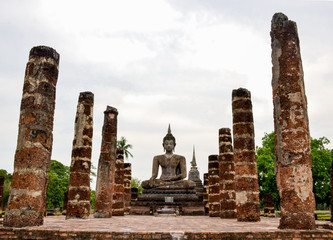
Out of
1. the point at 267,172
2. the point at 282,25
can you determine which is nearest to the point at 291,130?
the point at 282,25

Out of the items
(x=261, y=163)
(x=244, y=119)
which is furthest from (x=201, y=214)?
(x=261, y=163)

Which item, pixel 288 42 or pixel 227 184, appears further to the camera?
pixel 227 184

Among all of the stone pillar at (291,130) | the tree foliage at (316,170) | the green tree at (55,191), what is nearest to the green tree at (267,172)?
the tree foliage at (316,170)

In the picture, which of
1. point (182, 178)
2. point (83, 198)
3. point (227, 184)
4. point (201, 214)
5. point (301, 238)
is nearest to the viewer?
point (301, 238)

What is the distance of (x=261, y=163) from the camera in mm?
30266

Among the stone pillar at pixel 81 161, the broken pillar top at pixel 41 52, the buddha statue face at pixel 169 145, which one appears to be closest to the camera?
the broken pillar top at pixel 41 52

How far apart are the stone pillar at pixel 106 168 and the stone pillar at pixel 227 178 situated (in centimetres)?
471

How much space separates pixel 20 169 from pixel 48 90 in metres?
2.18

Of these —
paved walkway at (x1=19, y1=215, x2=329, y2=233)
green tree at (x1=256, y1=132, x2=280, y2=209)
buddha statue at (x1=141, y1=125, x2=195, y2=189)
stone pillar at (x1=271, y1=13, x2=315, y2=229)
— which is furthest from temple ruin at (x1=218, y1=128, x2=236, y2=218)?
green tree at (x1=256, y1=132, x2=280, y2=209)

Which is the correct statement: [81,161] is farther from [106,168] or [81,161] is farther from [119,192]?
[119,192]

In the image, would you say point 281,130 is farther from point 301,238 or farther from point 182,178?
point 182,178

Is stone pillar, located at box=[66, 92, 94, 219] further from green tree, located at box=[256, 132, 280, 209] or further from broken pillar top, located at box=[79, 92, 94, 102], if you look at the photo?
green tree, located at box=[256, 132, 280, 209]

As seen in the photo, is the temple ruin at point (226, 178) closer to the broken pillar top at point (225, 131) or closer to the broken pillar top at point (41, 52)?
the broken pillar top at point (225, 131)

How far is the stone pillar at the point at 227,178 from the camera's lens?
13.9m
